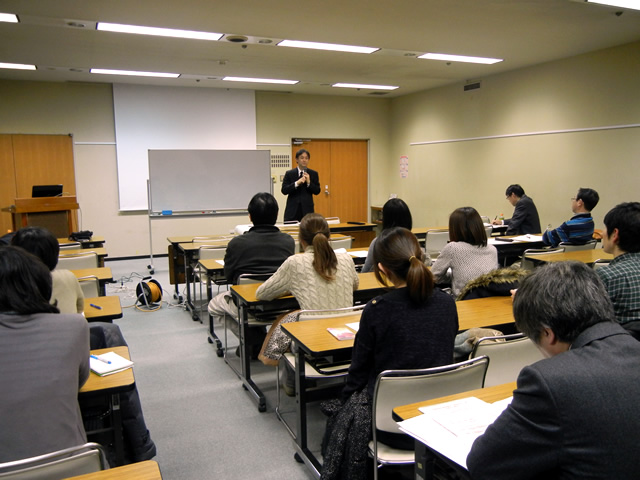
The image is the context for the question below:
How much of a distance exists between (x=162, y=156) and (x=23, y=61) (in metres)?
2.34

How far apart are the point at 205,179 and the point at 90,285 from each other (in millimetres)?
5183

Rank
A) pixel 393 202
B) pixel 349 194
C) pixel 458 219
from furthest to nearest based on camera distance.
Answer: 1. pixel 349 194
2. pixel 393 202
3. pixel 458 219

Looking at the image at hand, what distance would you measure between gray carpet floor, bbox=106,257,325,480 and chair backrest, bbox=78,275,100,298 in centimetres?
70

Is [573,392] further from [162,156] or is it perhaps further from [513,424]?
[162,156]

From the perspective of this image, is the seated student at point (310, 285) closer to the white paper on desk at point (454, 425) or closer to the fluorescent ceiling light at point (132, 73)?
the white paper on desk at point (454, 425)

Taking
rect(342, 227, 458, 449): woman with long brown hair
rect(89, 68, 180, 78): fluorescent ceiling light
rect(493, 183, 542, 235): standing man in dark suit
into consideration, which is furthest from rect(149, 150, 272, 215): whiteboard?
rect(342, 227, 458, 449): woman with long brown hair

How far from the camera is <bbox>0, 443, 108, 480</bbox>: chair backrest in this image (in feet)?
4.17

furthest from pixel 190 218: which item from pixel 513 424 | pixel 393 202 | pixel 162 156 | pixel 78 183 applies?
pixel 513 424

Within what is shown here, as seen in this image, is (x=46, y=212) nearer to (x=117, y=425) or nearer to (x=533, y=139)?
(x=117, y=425)

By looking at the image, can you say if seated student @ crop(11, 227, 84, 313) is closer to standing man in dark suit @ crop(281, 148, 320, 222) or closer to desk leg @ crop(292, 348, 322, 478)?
desk leg @ crop(292, 348, 322, 478)

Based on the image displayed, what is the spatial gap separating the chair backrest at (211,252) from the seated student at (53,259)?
2237mm

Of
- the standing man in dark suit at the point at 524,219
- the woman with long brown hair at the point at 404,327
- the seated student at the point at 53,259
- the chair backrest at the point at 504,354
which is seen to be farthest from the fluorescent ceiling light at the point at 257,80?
the chair backrest at the point at 504,354

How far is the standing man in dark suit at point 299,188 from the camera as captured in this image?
21.7 feet

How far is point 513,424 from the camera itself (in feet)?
3.28
